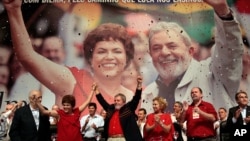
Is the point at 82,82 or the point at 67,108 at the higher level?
the point at 82,82

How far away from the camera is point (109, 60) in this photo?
40.6ft

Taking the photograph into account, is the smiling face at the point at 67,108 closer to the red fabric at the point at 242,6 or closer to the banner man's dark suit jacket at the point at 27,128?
the banner man's dark suit jacket at the point at 27,128

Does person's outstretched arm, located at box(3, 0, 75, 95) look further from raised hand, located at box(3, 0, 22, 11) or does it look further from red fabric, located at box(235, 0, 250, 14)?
red fabric, located at box(235, 0, 250, 14)

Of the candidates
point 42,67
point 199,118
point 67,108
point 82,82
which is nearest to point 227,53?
point 82,82

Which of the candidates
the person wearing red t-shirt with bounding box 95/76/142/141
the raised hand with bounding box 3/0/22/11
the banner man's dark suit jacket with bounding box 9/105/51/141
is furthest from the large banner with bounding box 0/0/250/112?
the banner man's dark suit jacket with bounding box 9/105/51/141

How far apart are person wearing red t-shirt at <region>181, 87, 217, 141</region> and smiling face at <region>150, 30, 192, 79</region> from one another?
11.5 ft

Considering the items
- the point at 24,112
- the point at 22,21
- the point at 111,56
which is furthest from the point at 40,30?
the point at 24,112

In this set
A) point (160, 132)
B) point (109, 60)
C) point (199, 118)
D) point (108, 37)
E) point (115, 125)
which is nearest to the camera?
point (160, 132)

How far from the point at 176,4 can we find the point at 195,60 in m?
1.14

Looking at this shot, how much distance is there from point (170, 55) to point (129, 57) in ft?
2.58

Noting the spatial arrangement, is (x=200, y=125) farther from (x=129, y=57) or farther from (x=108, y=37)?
(x=108, y=37)

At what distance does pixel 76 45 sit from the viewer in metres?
12.4

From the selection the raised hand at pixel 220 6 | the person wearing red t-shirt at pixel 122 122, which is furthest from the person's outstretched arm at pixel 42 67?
the person wearing red t-shirt at pixel 122 122

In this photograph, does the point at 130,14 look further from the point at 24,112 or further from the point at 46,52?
the point at 24,112
